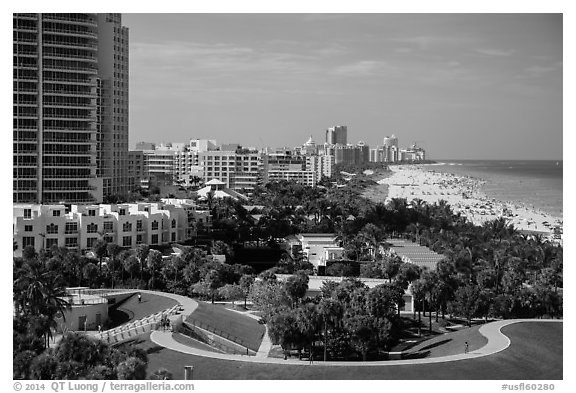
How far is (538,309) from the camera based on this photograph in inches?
1095

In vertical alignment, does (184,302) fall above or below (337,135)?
below

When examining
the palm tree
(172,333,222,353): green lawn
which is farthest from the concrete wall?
(172,333,222,353): green lawn

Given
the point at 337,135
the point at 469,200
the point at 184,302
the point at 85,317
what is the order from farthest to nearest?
the point at 337,135 → the point at 469,200 → the point at 184,302 → the point at 85,317

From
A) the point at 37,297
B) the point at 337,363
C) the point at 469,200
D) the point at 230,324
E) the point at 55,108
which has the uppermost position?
the point at 55,108

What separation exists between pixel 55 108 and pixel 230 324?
19603 millimetres

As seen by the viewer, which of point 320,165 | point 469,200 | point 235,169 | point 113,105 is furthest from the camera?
point 320,165

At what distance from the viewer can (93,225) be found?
36.7m

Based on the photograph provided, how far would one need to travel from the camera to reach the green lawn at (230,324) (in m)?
23.7

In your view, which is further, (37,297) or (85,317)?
(85,317)

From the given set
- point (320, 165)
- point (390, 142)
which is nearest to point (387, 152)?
point (390, 142)

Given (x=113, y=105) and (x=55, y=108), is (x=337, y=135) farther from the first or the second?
(x=55, y=108)

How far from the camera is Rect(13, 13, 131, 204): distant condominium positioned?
39188mm

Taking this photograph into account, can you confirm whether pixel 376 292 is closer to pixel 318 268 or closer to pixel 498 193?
pixel 318 268
